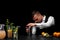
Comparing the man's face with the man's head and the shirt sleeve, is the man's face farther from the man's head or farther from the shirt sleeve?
the shirt sleeve

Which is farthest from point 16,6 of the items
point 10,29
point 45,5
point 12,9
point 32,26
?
point 10,29

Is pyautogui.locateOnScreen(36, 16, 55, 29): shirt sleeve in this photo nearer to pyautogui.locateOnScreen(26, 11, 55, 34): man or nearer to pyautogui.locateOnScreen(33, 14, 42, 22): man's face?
pyautogui.locateOnScreen(26, 11, 55, 34): man

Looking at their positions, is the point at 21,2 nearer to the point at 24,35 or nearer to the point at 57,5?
the point at 57,5

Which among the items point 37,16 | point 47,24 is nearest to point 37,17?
point 37,16

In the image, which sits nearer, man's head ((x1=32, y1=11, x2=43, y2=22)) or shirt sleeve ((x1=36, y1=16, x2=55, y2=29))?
shirt sleeve ((x1=36, y1=16, x2=55, y2=29))

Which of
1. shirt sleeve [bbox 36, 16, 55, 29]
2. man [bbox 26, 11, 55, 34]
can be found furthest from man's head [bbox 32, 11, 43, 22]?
shirt sleeve [bbox 36, 16, 55, 29]

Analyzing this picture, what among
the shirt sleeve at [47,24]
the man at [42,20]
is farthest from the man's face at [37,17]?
the shirt sleeve at [47,24]

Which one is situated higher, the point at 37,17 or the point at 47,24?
the point at 37,17

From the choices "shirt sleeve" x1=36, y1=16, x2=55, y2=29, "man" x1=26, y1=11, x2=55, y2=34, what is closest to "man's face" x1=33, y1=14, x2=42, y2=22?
"man" x1=26, y1=11, x2=55, y2=34

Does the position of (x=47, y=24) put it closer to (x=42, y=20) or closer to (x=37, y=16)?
(x=42, y=20)

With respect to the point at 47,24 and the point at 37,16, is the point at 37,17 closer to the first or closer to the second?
the point at 37,16

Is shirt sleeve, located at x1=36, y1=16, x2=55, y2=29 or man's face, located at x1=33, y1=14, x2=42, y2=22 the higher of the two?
man's face, located at x1=33, y1=14, x2=42, y2=22

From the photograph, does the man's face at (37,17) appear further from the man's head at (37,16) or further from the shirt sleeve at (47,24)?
the shirt sleeve at (47,24)

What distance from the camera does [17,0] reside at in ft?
15.7
